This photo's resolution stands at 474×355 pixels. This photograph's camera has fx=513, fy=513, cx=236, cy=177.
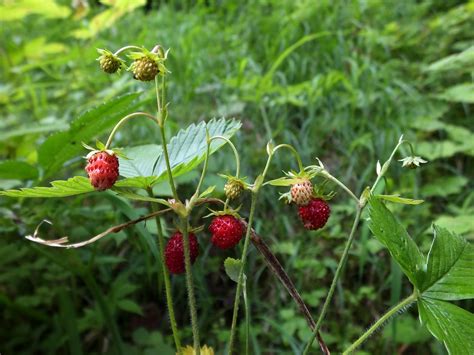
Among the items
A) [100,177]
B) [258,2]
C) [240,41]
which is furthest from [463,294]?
[258,2]

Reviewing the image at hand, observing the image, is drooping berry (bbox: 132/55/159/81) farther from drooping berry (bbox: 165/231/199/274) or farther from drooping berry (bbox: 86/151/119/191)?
drooping berry (bbox: 165/231/199/274)

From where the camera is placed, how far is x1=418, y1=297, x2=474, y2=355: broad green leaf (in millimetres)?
770

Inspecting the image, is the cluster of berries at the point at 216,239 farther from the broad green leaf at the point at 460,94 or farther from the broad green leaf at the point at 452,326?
the broad green leaf at the point at 460,94

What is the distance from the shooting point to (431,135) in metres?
2.63

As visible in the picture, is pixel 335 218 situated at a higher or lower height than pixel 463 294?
lower

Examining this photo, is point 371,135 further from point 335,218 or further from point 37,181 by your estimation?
point 37,181

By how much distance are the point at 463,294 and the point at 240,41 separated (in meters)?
2.64

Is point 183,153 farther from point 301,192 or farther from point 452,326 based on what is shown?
point 452,326

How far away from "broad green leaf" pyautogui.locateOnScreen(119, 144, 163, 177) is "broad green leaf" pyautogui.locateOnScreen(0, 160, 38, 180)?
0.28 meters

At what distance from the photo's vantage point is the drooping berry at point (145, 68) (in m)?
0.69

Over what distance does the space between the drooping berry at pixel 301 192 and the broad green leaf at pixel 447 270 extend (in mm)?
222

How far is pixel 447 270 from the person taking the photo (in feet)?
2.71

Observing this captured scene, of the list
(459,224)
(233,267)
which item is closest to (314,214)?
(233,267)

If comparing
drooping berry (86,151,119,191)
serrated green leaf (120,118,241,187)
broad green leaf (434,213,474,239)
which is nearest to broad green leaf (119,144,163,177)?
serrated green leaf (120,118,241,187)
